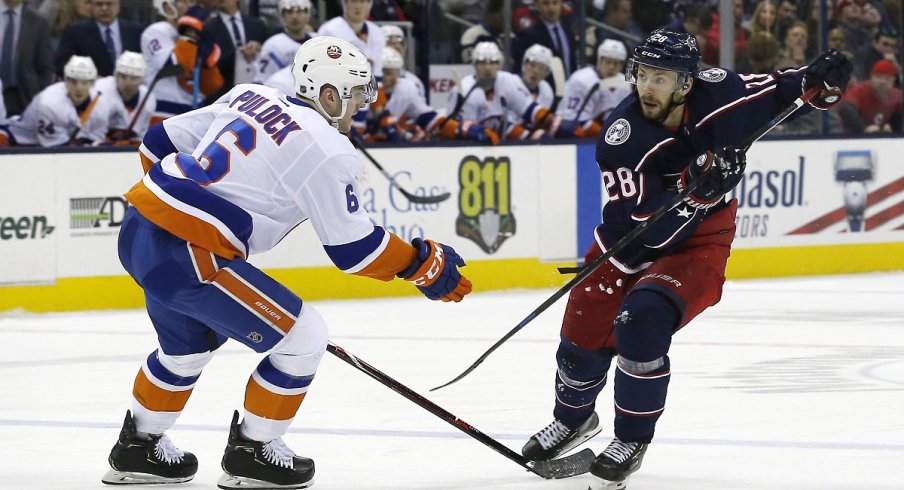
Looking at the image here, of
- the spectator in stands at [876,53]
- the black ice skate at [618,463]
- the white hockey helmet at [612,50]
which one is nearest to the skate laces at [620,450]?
the black ice skate at [618,463]

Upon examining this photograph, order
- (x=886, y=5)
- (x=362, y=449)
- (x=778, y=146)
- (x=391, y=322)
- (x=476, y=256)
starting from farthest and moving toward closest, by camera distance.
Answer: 1. (x=886, y=5)
2. (x=778, y=146)
3. (x=476, y=256)
4. (x=391, y=322)
5. (x=362, y=449)

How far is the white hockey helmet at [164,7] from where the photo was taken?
870cm

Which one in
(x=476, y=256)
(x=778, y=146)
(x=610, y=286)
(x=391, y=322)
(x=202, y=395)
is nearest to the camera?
(x=610, y=286)

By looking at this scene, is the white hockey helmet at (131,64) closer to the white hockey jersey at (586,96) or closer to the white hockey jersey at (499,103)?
the white hockey jersey at (499,103)

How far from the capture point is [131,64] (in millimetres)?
8383

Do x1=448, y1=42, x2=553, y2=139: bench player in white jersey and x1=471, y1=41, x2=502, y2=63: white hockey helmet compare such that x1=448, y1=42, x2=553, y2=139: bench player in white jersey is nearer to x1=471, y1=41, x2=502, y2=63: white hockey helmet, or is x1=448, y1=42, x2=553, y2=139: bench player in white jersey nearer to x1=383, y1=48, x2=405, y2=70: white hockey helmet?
x1=471, y1=41, x2=502, y2=63: white hockey helmet

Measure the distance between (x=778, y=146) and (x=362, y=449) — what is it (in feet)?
19.2

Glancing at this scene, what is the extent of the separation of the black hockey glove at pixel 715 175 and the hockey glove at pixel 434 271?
0.59 metres

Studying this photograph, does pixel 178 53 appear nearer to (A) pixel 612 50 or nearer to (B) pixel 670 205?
(A) pixel 612 50

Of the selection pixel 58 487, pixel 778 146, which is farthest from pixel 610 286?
pixel 778 146

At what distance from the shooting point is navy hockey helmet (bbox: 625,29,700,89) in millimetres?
4047

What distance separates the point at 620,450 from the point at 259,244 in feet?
3.34

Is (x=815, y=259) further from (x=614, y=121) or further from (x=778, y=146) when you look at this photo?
(x=614, y=121)

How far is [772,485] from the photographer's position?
13.1 feet
